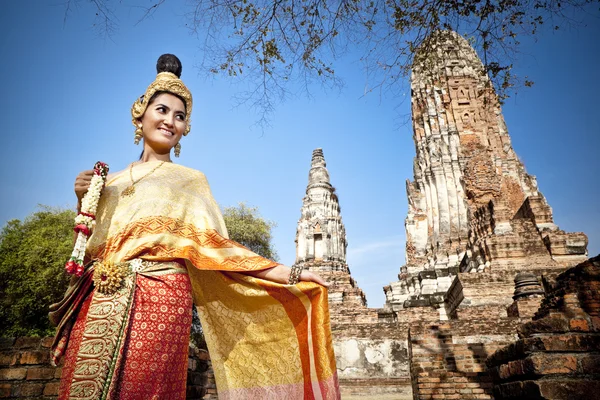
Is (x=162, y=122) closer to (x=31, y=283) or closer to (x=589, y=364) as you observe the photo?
(x=589, y=364)

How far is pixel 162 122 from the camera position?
2.10 m

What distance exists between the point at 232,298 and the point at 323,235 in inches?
651

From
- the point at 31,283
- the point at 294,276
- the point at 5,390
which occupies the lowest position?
the point at 5,390

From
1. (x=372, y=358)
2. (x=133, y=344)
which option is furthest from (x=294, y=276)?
(x=372, y=358)

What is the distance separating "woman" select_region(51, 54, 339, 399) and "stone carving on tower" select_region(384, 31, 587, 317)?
9.66 metres

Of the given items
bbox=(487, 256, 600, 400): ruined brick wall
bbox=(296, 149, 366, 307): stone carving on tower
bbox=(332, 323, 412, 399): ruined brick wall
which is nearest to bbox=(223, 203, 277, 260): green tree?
bbox=(296, 149, 366, 307): stone carving on tower

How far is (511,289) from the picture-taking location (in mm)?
10406

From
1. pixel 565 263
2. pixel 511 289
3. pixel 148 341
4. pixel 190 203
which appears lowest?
pixel 148 341

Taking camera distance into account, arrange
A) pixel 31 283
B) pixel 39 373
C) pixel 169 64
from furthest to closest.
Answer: pixel 31 283 → pixel 39 373 → pixel 169 64

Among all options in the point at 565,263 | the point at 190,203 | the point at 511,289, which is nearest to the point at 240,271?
the point at 190,203

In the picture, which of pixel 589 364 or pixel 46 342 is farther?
pixel 46 342

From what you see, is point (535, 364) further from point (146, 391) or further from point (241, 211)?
point (241, 211)

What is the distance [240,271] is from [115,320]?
0.56m

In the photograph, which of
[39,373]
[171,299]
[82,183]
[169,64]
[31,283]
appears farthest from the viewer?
[31,283]
